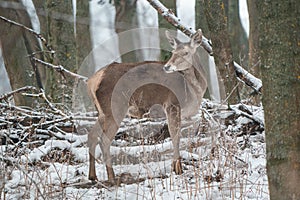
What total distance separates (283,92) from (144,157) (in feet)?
6.85

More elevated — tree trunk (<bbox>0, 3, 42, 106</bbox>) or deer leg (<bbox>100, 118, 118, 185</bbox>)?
tree trunk (<bbox>0, 3, 42, 106</bbox>)

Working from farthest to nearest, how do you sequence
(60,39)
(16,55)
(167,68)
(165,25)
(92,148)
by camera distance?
(16,55)
(165,25)
(60,39)
(167,68)
(92,148)

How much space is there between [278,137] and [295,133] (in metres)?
0.11

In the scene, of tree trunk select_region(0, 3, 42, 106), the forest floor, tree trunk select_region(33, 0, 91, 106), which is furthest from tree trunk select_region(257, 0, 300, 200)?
tree trunk select_region(0, 3, 42, 106)

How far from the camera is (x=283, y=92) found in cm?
329

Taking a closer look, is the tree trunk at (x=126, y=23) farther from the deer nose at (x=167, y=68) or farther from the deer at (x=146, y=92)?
the deer nose at (x=167, y=68)

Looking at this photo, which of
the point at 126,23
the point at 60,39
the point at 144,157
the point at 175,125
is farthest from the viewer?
the point at 126,23

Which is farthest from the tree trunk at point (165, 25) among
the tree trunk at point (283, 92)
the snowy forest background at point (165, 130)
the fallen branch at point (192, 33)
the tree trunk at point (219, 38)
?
the tree trunk at point (283, 92)

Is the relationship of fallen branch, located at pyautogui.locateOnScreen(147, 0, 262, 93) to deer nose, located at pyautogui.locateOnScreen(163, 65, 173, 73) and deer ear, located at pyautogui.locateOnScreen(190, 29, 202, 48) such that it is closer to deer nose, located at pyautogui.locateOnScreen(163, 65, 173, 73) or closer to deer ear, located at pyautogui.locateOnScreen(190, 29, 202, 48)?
deer ear, located at pyautogui.locateOnScreen(190, 29, 202, 48)

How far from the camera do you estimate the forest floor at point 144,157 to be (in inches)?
188

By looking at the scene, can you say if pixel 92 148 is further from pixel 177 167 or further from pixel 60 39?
pixel 60 39

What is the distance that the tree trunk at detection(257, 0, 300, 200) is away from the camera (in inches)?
128

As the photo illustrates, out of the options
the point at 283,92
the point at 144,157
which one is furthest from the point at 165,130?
the point at 283,92

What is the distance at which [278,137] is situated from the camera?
3.31 meters
